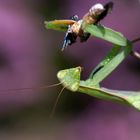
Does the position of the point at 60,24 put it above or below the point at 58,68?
above

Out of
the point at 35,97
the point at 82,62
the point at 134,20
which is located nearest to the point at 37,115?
the point at 35,97

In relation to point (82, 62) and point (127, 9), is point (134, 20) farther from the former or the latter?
point (82, 62)

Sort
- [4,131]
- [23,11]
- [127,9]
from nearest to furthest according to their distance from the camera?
[127,9]
[23,11]
[4,131]

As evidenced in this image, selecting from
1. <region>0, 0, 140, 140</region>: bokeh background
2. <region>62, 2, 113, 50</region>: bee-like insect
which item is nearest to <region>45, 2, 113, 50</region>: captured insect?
<region>62, 2, 113, 50</region>: bee-like insect

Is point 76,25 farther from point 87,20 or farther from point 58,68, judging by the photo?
point 58,68

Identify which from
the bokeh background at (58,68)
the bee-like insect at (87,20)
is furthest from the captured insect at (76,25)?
the bokeh background at (58,68)

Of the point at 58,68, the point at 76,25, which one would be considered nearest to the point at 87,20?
the point at 76,25

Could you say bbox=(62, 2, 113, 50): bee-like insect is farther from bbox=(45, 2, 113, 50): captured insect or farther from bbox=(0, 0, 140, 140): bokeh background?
bbox=(0, 0, 140, 140): bokeh background
